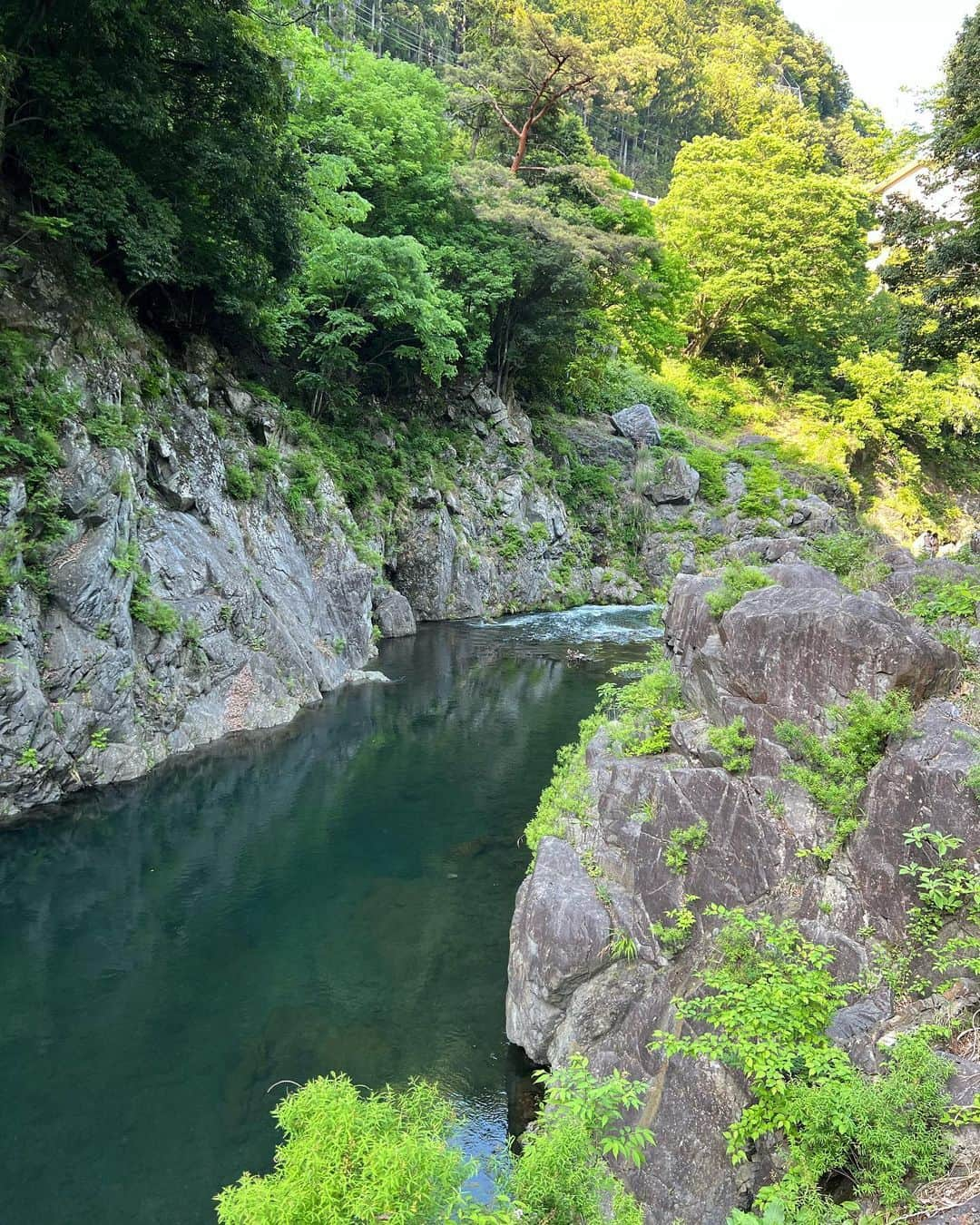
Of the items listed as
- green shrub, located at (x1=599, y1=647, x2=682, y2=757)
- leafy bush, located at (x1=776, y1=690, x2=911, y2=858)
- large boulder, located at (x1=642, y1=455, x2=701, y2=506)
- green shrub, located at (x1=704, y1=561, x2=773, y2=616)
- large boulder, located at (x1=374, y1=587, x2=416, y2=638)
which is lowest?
large boulder, located at (x1=374, y1=587, x2=416, y2=638)

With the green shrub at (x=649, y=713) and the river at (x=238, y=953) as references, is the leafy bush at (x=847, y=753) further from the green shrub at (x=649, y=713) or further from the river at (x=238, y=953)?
the river at (x=238, y=953)

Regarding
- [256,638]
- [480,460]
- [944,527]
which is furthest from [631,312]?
[256,638]

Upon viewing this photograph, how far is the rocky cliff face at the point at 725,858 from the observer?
21.0ft

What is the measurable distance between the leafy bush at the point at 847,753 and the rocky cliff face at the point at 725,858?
0.40ft

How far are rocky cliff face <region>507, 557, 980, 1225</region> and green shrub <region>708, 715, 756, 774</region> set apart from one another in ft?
0.34

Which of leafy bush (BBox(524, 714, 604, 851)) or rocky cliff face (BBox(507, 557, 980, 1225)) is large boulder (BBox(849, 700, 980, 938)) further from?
leafy bush (BBox(524, 714, 604, 851))

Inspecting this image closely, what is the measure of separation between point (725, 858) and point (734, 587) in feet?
10.7

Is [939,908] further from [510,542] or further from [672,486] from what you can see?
[672,486]

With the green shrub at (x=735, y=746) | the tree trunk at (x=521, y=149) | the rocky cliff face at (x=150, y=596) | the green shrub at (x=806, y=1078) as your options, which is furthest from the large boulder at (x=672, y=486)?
the green shrub at (x=806, y=1078)

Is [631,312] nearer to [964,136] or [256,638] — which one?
[964,136]

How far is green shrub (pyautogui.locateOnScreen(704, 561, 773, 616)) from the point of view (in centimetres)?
923

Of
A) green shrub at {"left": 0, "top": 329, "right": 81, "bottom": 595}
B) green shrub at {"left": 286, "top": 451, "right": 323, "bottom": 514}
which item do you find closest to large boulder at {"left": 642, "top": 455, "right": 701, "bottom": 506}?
green shrub at {"left": 286, "top": 451, "right": 323, "bottom": 514}

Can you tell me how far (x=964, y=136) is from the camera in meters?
14.9

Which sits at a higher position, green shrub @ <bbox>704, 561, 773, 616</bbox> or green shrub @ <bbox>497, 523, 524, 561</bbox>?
green shrub @ <bbox>704, 561, 773, 616</bbox>
